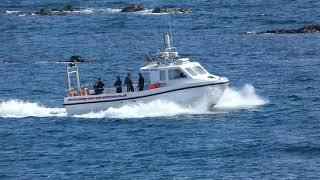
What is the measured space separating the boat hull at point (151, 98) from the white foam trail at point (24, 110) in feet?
7.36

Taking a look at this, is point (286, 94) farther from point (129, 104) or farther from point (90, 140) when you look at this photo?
point (90, 140)

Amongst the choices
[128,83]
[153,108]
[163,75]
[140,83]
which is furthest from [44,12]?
[153,108]

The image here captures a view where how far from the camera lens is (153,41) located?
10275 centimetres

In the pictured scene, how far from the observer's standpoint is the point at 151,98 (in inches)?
2502

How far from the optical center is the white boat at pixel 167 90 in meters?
63.1

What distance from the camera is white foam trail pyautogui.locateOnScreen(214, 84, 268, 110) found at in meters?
65.7

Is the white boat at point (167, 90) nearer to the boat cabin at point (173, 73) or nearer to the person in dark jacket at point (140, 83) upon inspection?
the boat cabin at point (173, 73)

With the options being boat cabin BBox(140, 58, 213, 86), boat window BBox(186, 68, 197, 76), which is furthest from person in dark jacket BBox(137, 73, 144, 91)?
boat window BBox(186, 68, 197, 76)

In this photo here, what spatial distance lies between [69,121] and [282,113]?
1181 centimetres

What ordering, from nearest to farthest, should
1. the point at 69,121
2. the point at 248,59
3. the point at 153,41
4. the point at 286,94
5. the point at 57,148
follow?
the point at 57,148 → the point at 69,121 → the point at 286,94 → the point at 248,59 → the point at 153,41

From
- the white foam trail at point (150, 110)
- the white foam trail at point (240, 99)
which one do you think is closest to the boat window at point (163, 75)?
the white foam trail at point (150, 110)

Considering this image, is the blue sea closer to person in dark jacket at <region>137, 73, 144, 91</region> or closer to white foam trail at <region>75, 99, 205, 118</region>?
white foam trail at <region>75, 99, 205, 118</region>

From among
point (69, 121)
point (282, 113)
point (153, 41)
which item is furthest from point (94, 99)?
point (153, 41)

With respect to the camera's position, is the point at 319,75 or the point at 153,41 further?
the point at 153,41
